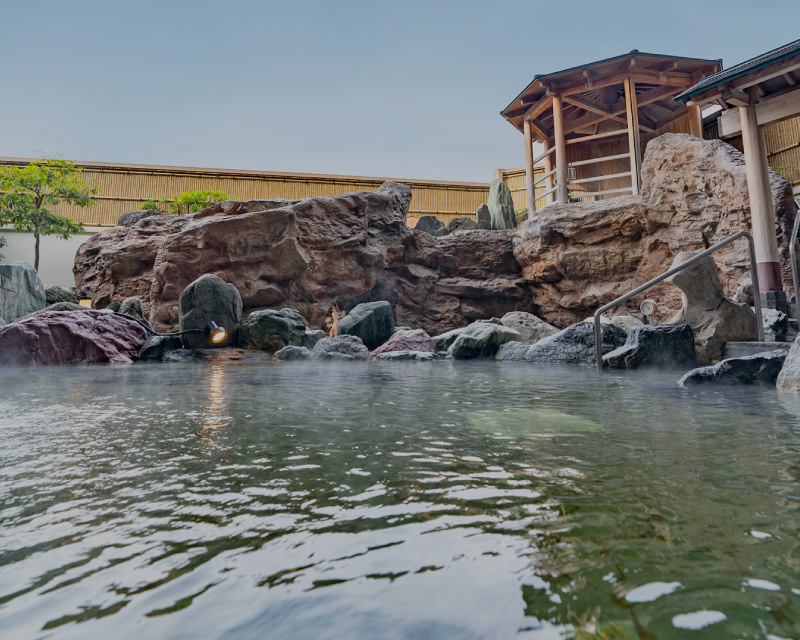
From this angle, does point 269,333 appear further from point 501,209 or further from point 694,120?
point 694,120

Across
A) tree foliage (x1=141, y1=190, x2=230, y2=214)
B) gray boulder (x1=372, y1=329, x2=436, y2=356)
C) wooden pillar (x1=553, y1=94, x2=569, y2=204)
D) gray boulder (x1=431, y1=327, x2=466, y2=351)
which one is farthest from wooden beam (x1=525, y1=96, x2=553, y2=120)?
tree foliage (x1=141, y1=190, x2=230, y2=214)

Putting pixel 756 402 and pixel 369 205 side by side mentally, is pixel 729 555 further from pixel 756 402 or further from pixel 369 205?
pixel 369 205

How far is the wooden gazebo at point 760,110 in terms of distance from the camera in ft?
20.5

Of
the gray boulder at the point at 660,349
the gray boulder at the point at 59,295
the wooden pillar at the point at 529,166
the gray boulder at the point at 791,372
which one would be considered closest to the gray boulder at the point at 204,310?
the gray boulder at the point at 59,295

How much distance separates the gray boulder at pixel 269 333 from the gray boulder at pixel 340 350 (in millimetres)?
990

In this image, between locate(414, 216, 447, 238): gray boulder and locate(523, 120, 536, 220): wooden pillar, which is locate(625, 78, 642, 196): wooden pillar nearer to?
locate(523, 120, 536, 220): wooden pillar

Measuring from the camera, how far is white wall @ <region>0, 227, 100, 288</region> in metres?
16.7

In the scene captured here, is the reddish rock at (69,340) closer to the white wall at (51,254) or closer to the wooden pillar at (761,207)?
the wooden pillar at (761,207)

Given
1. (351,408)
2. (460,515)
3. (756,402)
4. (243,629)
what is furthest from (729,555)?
(756,402)

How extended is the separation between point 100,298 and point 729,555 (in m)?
15.1

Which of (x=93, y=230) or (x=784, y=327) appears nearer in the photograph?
(x=784, y=327)

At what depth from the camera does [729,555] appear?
2.80ft

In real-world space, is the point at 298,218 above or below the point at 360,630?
above

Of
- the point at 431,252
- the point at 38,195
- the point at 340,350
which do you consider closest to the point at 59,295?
the point at 38,195
